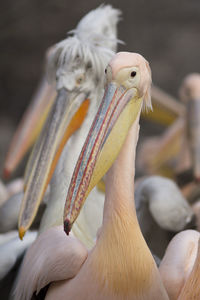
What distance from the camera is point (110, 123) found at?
1.70m

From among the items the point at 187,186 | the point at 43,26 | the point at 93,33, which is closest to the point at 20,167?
the point at 43,26

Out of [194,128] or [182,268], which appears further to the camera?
[194,128]

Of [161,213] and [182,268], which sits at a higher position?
[182,268]

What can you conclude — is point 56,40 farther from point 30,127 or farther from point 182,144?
point 30,127

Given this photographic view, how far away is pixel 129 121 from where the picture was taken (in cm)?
175

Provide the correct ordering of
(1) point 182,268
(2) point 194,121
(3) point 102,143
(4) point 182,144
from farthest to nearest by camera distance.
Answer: (4) point 182,144
(2) point 194,121
(1) point 182,268
(3) point 102,143

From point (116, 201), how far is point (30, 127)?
1.80 metres

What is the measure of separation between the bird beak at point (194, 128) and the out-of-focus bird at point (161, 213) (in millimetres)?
929

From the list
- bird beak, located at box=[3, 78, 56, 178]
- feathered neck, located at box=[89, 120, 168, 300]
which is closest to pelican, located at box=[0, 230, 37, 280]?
feathered neck, located at box=[89, 120, 168, 300]

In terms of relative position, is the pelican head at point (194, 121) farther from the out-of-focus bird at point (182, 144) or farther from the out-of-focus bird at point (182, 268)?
the out-of-focus bird at point (182, 268)

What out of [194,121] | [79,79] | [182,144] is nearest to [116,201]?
[79,79]

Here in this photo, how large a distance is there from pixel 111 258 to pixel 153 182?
2.61ft

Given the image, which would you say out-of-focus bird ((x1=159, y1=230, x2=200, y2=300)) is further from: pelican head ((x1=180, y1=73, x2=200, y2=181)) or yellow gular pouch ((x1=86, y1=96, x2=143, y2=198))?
pelican head ((x1=180, y1=73, x2=200, y2=181))

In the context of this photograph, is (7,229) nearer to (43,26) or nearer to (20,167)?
(20,167)
